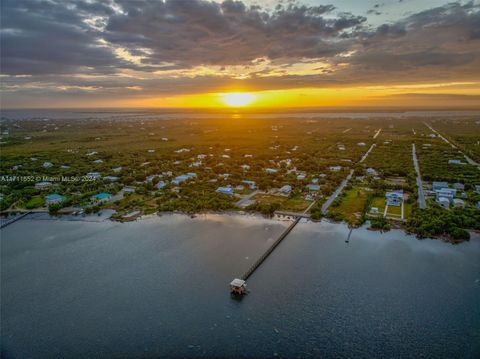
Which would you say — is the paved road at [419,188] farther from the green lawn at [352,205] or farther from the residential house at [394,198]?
the green lawn at [352,205]

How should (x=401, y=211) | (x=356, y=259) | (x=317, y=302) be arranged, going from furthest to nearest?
(x=401, y=211) < (x=356, y=259) < (x=317, y=302)

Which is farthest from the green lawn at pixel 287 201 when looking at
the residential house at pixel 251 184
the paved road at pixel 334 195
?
the residential house at pixel 251 184

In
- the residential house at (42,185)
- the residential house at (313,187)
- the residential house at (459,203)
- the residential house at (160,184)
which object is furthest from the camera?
the residential house at (160,184)

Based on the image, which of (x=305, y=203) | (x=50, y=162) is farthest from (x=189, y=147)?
(x=305, y=203)

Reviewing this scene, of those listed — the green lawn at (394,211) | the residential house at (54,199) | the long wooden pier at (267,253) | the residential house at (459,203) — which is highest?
the residential house at (54,199)

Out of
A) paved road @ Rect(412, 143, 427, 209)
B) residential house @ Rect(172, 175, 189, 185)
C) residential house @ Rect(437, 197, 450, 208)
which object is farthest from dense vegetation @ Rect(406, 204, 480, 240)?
residential house @ Rect(172, 175, 189, 185)

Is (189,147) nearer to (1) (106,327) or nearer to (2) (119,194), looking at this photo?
(2) (119,194)

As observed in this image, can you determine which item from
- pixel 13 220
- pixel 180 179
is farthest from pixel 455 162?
pixel 13 220
